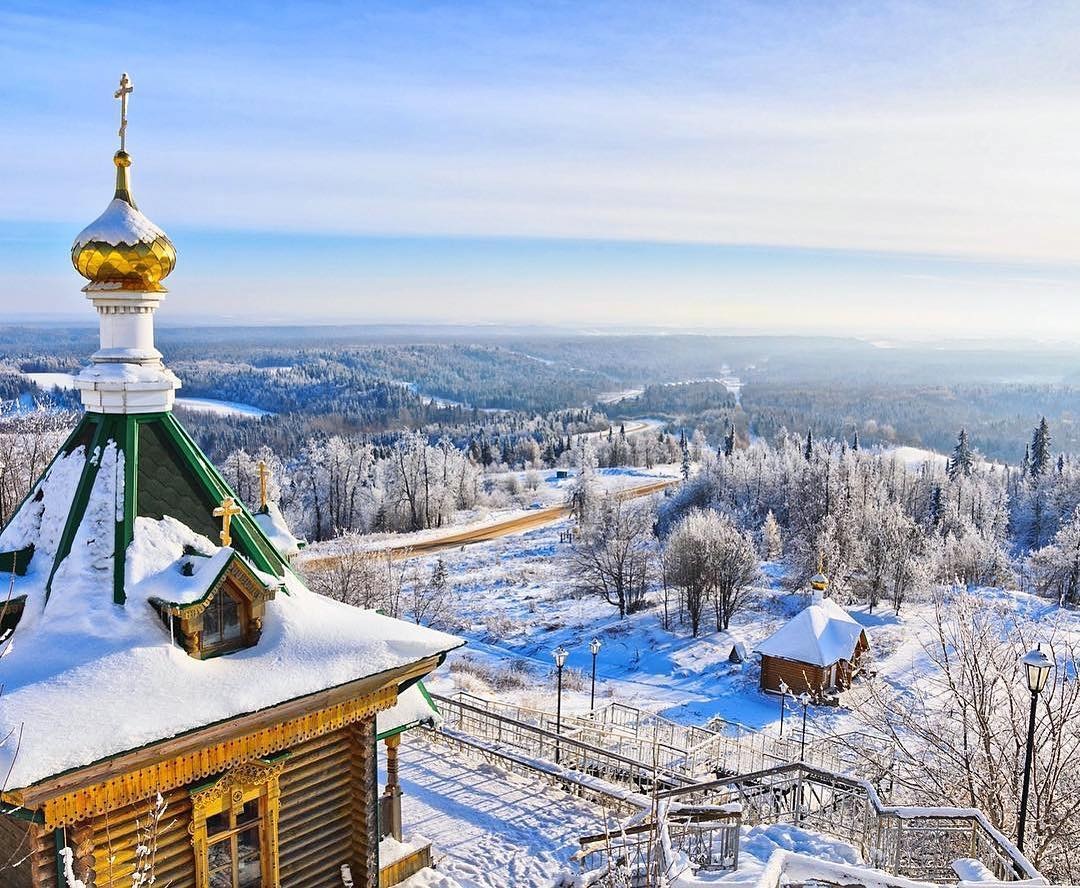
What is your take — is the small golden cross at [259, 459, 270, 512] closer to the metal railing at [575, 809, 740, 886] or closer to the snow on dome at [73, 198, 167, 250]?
the snow on dome at [73, 198, 167, 250]

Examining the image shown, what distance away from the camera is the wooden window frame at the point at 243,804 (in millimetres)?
8172

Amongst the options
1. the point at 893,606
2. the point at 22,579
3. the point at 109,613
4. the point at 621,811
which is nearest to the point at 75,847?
the point at 109,613

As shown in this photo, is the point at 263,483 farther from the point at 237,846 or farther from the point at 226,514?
the point at 237,846

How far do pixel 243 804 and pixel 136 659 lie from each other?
204 centimetres

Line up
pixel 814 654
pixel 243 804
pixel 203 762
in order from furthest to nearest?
1. pixel 814 654
2. pixel 243 804
3. pixel 203 762

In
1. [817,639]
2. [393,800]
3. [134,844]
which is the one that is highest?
[134,844]

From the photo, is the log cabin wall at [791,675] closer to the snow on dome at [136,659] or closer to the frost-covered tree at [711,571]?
the frost-covered tree at [711,571]

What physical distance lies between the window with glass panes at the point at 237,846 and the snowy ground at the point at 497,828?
10.1 ft

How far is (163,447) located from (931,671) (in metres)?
30.3

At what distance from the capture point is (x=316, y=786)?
30.5 ft

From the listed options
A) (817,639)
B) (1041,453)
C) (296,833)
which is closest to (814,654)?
(817,639)

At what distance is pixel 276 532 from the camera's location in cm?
1010

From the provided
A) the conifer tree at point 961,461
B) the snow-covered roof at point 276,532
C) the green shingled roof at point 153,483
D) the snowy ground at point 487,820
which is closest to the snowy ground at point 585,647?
the snowy ground at point 487,820

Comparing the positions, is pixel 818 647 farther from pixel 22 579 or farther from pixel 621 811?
pixel 22 579
